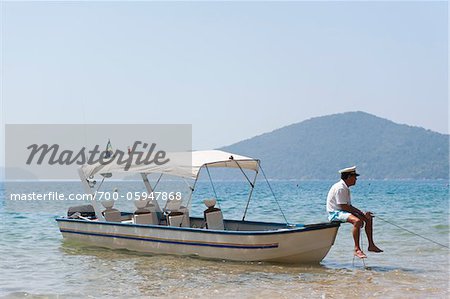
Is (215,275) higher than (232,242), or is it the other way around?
(232,242)

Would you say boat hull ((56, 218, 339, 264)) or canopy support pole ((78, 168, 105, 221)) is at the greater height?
canopy support pole ((78, 168, 105, 221))

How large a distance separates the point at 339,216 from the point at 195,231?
10.4 ft

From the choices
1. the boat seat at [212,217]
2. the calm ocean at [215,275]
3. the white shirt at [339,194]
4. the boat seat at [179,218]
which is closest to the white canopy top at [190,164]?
the boat seat at [212,217]

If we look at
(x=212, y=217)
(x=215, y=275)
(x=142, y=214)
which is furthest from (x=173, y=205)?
(x=215, y=275)

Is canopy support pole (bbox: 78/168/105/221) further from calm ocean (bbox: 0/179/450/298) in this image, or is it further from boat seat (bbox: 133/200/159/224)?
boat seat (bbox: 133/200/159/224)

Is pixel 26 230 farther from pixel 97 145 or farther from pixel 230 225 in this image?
pixel 230 225

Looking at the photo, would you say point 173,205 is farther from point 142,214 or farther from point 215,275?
point 215,275

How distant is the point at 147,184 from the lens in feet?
56.7

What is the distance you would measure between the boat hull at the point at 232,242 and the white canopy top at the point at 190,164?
1269 millimetres

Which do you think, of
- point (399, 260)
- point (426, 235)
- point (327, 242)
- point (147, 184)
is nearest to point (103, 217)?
point (147, 184)

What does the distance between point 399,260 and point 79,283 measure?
716 centimetres

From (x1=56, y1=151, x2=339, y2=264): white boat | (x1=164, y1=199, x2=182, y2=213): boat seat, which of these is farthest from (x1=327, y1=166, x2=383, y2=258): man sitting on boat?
(x1=164, y1=199, x2=182, y2=213): boat seat

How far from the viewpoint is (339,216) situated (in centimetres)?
1248

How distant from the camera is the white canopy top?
13.9m
